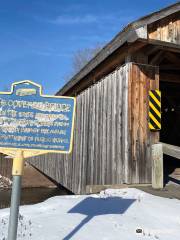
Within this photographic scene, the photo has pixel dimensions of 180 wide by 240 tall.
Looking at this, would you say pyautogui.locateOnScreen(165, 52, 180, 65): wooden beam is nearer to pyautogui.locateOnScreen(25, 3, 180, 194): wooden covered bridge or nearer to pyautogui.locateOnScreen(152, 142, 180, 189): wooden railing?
pyautogui.locateOnScreen(25, 3, 180, 194): wooden covered bridge

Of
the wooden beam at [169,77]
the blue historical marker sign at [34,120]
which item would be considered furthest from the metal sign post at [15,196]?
the wooden beam at [169,77]

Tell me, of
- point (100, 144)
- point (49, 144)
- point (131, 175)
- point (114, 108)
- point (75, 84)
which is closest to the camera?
point (49, 144)

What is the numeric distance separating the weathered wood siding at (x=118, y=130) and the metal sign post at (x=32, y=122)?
3.63 metres

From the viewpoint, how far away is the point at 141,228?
183 inches

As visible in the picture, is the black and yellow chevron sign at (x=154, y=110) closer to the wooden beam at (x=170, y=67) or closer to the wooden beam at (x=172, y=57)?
the wooden beam at (x=172, y=57)

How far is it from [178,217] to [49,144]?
239 cm

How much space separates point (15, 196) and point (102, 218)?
1690 millimetres

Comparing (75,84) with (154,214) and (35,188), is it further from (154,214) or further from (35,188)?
(35,188)

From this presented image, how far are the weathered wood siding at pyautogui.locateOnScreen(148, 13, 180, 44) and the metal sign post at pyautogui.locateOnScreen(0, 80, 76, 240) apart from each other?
13.1 ft

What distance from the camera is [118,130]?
26.9 ft

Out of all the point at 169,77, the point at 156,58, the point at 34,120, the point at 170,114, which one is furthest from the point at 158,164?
the point at 170,114

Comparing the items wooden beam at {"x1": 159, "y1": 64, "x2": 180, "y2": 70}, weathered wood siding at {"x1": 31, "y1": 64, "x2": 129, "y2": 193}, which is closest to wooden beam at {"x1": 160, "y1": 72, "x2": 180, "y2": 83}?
wooden beam at {"x1": 159, "y1": 64, "x2": 180, "y2": 70}

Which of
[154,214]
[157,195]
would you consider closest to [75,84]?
[157,195]

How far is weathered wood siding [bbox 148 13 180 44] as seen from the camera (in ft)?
24.8
